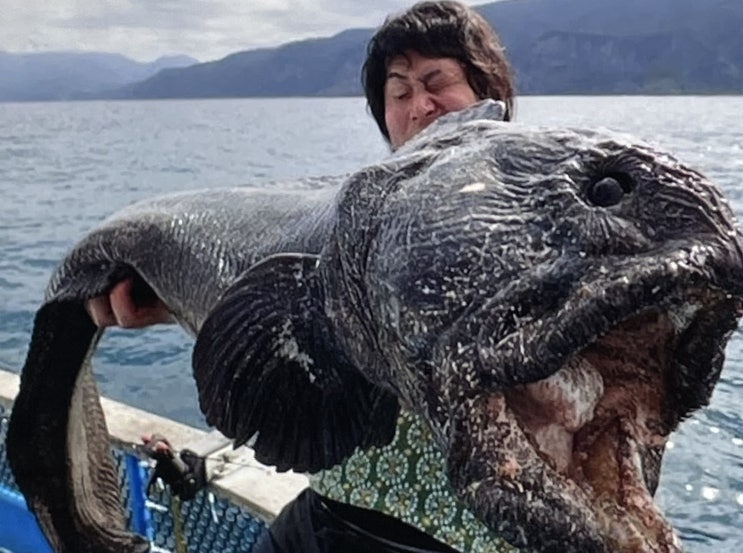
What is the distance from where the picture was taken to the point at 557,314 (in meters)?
1.16

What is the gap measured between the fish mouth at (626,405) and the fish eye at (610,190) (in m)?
0.15

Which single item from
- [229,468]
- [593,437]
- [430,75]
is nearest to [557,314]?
[593,437]

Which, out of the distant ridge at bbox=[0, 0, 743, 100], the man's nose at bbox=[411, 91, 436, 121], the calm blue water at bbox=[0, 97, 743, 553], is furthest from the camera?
the distant ridge at bbox=[0, 0, 743, 100]

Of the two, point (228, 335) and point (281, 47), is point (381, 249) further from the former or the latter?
point (281, 47)

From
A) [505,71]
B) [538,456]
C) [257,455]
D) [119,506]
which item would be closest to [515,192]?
[538,456]

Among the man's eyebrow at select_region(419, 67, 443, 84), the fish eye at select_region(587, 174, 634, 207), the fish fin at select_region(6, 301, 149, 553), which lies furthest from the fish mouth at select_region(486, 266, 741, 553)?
the fish fin at select_region(6, 301, 149, 553)

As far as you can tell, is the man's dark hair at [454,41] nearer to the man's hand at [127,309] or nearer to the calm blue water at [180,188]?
the calm blue water at [180,188]

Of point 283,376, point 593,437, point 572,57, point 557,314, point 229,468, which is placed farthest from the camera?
point 572,57

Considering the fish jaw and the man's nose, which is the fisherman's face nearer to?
the man's nose


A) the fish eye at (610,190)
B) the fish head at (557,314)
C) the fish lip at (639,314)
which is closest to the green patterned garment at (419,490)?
the fish head at (557,314)

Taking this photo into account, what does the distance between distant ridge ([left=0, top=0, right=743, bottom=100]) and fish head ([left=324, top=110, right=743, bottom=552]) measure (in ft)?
209

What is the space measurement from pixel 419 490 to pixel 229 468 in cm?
196

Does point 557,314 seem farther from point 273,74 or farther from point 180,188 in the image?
point 273,74

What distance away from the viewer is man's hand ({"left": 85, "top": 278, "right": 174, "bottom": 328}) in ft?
8.11
